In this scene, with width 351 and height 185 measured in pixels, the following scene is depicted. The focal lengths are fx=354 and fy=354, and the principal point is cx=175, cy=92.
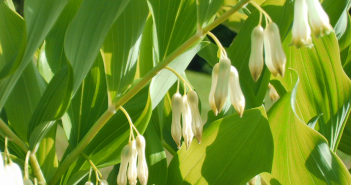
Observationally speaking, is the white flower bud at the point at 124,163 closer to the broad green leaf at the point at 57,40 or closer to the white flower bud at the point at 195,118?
the white flower bud at the point at 195,118

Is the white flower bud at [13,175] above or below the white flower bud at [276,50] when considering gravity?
below

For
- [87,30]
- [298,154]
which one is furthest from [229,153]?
[87,30]

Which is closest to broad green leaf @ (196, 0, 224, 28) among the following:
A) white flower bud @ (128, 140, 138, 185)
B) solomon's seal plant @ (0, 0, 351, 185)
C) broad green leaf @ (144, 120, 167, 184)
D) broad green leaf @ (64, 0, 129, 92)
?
solomon's seal plant @ (0, 0, 351, 185)

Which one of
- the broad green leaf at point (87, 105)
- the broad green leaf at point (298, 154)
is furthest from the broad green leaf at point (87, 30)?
the broad green leaf at point (298, 154)

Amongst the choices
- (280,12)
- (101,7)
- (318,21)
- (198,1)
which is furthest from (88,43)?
(280,12)

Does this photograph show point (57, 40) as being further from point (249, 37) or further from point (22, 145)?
point (249, 37)

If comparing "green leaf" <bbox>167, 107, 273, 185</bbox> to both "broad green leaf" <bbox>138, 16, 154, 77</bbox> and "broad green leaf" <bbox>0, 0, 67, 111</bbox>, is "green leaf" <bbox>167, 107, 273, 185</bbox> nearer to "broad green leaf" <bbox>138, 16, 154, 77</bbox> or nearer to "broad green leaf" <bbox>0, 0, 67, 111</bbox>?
"broad green leaf" <bbox>138, 16, 154, 77</bbox>
